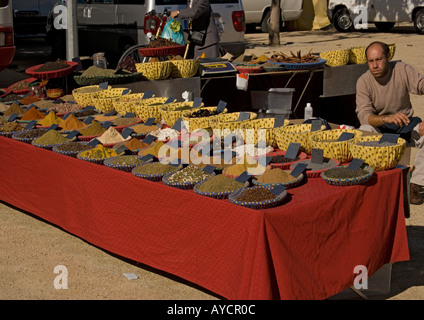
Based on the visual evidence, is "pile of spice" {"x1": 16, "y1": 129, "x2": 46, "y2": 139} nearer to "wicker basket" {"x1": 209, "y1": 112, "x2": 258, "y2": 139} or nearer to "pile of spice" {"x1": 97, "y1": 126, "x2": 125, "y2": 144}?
"pile of spice" {"x1": 97, "y1": 126, "x2": 125, "y2": 144}

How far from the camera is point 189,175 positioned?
3.62 m

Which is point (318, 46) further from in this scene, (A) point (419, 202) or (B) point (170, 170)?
(B) point (170, 170)

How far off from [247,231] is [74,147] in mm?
1665

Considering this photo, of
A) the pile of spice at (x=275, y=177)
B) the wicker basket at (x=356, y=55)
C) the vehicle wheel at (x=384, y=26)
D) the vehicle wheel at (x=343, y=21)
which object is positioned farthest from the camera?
the vehicle wheel at (x=343, y=21)

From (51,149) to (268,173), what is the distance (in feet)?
5.52

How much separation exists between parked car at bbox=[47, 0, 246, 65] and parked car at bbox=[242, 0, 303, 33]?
24.4 feet

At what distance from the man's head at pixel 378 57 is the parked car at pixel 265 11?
13.8 metres

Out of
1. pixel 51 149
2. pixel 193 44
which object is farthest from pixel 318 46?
pixel 51 149

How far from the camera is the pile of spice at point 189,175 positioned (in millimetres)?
3584

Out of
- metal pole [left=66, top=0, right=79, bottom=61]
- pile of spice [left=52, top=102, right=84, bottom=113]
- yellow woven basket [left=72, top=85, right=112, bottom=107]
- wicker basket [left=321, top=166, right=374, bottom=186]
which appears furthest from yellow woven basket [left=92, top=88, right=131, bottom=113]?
metal pole [left=66, top=0, right=79, bottom=61]

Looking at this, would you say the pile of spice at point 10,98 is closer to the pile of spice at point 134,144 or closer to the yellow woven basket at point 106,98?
the yellow woven basket at point 106,98

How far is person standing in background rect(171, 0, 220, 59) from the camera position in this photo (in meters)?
7.62

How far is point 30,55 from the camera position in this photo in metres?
16.5

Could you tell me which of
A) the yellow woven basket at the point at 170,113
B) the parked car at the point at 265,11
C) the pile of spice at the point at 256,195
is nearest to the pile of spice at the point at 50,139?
the yellow woven basket at the point at 170,113
